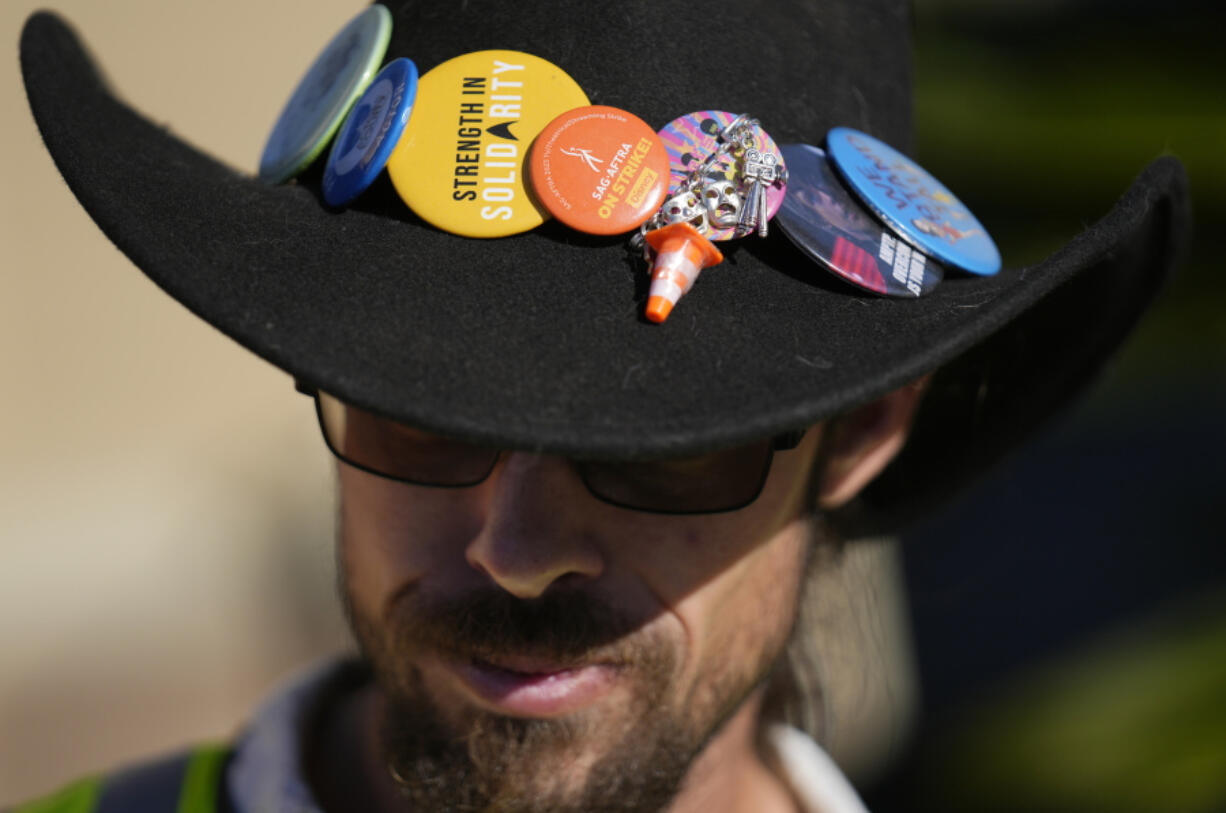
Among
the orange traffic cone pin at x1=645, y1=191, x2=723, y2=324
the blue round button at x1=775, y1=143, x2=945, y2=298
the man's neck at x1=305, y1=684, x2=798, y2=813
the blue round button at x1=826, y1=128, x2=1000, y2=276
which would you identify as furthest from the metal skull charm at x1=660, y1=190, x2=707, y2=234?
the man's neck at x1=305, y1=684, x2=798, y2=813

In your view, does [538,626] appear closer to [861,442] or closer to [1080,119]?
[861,442]

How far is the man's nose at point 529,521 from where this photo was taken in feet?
4.40

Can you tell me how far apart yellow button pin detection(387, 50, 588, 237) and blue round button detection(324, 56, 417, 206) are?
0.05 ft

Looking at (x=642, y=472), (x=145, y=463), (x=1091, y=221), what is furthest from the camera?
(x=145, y=463)

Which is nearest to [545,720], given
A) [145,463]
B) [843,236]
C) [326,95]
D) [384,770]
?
[384,770]

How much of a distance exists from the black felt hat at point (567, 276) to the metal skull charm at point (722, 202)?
0.18 ft

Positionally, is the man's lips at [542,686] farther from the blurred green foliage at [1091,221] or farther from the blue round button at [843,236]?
the blurred green foliage at [1091,221]

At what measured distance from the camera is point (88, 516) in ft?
13.8

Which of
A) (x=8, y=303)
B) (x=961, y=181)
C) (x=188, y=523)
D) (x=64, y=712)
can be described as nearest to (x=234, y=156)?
(x=8, y=303)

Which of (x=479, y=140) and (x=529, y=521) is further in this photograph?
(x=529, y=521)

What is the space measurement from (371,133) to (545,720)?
0.81 metres

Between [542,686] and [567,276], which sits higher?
[567,276]

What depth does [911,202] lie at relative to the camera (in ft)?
4.25

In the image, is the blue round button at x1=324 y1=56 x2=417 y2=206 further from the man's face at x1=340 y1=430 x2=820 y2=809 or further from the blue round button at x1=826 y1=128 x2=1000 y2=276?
the blue round button at x1=826 y1=128 x2=1000 y2=276
